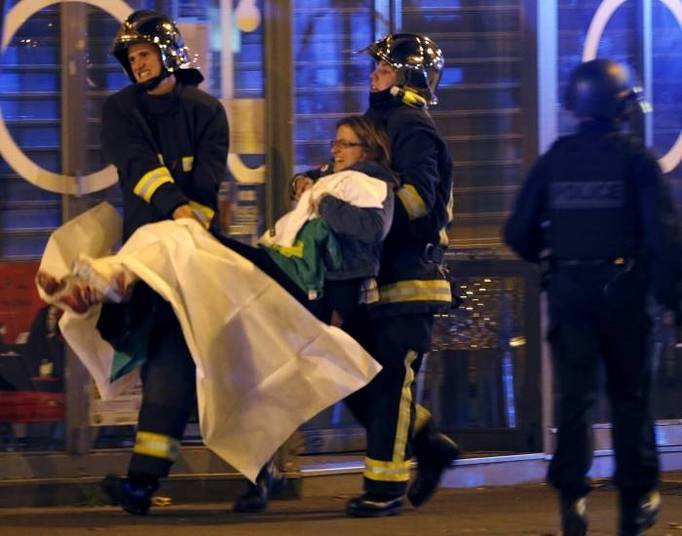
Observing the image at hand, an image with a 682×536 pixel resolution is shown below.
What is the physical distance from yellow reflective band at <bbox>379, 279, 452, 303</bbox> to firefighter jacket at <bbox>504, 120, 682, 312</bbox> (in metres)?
0.86

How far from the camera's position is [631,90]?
5895 millimetres

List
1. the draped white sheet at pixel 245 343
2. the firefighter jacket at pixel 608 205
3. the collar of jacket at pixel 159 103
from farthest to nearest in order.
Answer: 1. the collar of jacket at pixel 159 103
2. the draped white sheet at pixel 245 343
3. the firefighter jacket at pixel 608 205

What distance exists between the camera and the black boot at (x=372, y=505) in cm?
662

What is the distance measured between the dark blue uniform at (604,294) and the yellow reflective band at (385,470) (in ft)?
3.08

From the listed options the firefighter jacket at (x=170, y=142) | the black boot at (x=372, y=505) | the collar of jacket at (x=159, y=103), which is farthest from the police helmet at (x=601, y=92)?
the black boot at (x=372, y=505)

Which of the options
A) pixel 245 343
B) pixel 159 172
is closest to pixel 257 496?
pixel 245 343

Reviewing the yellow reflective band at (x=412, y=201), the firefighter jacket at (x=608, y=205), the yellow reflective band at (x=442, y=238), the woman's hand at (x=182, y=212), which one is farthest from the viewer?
the yellow reflective band at (x=442, y=238)

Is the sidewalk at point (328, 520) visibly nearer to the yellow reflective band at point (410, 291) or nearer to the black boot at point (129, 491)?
the black boot at point (129, 491)

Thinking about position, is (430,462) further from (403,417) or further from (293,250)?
(293,250)

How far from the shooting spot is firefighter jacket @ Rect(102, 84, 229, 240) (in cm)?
652

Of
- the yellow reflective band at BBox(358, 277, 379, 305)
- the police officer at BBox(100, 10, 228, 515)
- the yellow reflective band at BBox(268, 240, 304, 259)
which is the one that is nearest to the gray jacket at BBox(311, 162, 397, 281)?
the yellow reflective band at BBox(358, 277, 379, 305)

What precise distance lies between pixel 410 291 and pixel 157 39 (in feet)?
4.99

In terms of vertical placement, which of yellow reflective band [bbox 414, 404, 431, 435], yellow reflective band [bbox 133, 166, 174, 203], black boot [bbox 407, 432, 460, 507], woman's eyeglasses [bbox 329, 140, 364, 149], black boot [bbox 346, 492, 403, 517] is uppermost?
woman's eyeglasses [bbox 329, 140, 364, 149]

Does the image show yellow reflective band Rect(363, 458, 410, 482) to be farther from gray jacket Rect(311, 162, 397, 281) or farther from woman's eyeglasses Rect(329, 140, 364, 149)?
woman's eyeglasses Rect(329, 140, 364, 149)
